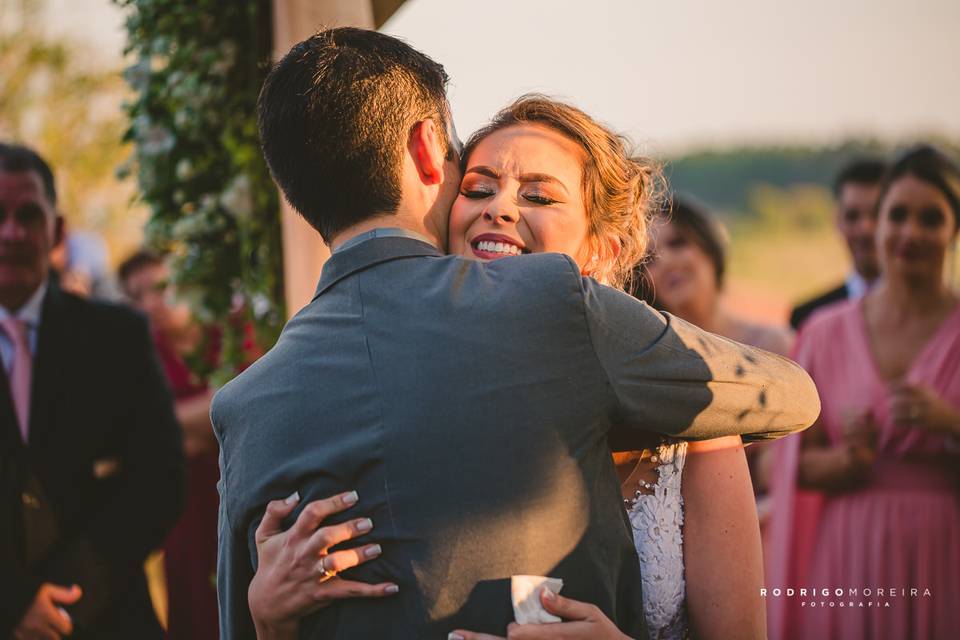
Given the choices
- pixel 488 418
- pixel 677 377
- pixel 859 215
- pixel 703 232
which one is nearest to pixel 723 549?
pixel 677 377

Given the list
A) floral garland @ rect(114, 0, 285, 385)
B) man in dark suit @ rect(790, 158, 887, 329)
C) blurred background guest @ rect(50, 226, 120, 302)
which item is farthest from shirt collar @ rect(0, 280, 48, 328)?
blurred background guest @ rect(50, 226, 120, 302)

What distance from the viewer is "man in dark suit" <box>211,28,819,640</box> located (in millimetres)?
1815

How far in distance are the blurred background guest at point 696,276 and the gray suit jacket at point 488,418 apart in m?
3.88

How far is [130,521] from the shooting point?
12.6ft

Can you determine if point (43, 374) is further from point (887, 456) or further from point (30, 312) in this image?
point (887, 456)

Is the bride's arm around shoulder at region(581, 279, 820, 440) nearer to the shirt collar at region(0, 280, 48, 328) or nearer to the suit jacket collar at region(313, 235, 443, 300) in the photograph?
the suit jacket collar at region(313, 235, 443, 300)

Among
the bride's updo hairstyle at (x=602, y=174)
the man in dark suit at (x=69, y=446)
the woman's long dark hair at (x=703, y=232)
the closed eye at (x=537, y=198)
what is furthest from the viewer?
the woman's long dark hair at (x=703, y=232)

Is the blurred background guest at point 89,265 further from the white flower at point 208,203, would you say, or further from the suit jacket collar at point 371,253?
the suit jacket collar at point 371,253

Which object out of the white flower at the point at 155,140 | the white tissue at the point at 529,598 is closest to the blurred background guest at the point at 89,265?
the white flower at the point at 155,140

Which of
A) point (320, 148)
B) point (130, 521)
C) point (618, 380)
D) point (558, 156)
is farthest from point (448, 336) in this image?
point (130, 521)

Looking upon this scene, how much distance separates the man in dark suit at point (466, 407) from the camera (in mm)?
1815

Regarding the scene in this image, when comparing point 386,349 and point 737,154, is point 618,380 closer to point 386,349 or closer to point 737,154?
point 386,349

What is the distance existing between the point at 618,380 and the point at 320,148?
75 centimetres

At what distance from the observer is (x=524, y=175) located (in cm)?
242
